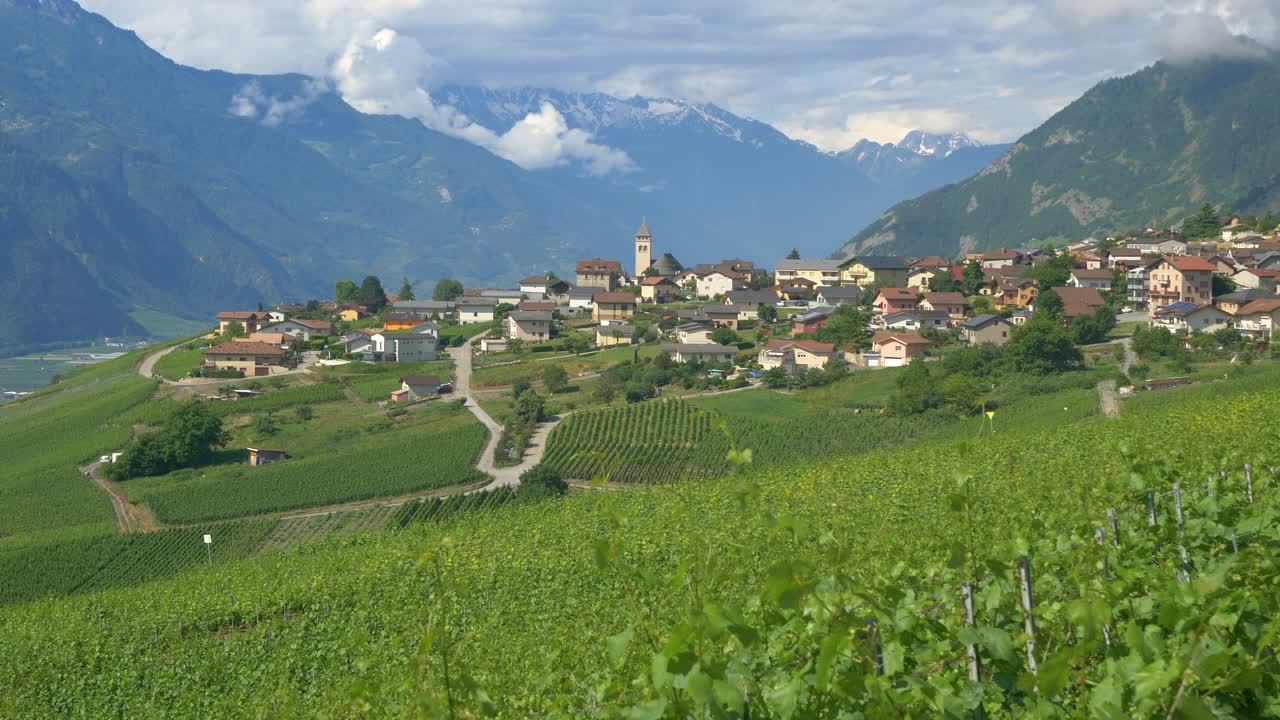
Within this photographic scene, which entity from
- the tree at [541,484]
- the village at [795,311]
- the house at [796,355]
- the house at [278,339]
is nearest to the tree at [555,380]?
the village at [795,311]

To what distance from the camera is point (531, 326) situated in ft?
227

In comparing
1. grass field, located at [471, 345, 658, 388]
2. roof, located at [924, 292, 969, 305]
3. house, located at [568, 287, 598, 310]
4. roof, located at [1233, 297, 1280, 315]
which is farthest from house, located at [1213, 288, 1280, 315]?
house, located at [568, 287, 598, 310]

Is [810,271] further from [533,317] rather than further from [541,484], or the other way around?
[541,484]

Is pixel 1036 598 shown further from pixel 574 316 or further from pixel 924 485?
pixel 574 316

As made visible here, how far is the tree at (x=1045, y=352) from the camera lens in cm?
4378

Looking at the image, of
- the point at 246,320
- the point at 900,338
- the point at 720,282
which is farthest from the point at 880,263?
the point at 246,320

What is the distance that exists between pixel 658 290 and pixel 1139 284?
34.8m

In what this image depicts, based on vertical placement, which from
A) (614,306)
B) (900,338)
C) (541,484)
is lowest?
(541,484)

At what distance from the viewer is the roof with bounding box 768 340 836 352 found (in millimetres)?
53906

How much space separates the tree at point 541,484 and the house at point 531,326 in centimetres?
3253

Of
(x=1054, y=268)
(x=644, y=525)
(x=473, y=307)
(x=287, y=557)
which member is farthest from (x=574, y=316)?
(x=644, y=525)

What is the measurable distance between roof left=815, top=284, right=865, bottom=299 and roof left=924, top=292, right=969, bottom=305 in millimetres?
8794

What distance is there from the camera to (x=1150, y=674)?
2.37 meters

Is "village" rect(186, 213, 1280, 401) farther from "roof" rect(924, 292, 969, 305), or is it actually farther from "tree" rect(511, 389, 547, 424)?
"tree" rect(511, 389, 547, 424)
